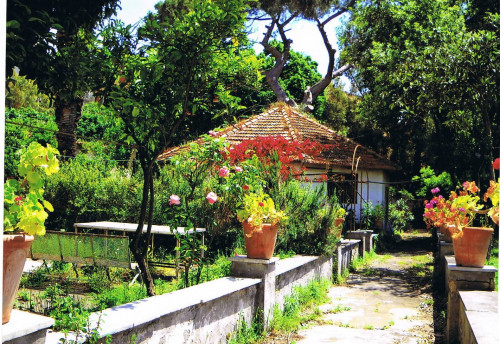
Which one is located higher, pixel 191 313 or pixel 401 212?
pixel 401 212

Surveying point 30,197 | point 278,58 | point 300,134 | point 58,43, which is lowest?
point 30,197

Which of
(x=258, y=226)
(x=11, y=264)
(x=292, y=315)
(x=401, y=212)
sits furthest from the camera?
(x=401, y=212)

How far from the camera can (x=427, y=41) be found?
43.0ft

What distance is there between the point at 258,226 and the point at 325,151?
11.6m

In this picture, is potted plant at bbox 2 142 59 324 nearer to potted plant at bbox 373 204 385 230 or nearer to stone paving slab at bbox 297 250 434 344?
stone paving slab at bbox 297 250 434 344

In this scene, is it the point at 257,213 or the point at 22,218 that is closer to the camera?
the point at 22,218

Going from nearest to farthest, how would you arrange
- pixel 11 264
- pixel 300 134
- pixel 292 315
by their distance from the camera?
pixel 11 264 → pixel 292 315 → pixel 300 134

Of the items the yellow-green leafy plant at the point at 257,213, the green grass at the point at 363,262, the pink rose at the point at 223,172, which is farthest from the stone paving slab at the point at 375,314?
the pink rose at the point at 223,172

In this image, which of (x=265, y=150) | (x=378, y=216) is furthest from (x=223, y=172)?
(x=378, y=216)

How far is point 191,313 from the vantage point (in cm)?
446

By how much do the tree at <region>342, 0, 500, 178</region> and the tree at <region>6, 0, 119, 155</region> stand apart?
25.9 feet

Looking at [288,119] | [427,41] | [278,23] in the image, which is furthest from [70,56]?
[278,23]

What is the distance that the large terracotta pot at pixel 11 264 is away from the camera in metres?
2.65

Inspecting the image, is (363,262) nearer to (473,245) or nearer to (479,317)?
(473,245)
